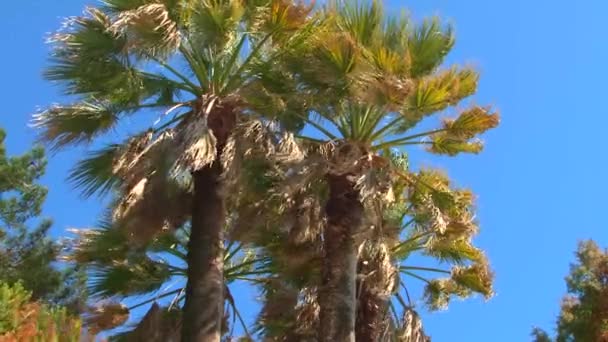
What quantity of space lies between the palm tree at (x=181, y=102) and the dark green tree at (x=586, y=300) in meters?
10.3

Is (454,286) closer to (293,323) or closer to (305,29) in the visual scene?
(293,323)

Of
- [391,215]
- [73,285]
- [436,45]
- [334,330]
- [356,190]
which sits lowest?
[334,330]

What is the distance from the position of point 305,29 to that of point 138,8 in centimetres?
208

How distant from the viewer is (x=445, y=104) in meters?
11.4

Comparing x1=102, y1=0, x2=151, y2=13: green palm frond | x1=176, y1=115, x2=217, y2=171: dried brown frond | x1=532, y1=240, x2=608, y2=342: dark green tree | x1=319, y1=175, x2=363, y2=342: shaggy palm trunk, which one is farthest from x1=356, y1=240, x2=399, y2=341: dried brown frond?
x1=532, y1=240, x2=608, y2=342: dark green tree

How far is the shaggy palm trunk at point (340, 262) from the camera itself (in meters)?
10.8

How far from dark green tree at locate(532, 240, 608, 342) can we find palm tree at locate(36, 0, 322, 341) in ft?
34.0

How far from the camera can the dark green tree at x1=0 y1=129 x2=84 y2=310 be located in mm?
20609

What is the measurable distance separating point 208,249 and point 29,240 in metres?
12.6

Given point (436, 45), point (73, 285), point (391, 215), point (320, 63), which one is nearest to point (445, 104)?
point (436, 45)

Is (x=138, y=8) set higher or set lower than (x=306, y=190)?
higher

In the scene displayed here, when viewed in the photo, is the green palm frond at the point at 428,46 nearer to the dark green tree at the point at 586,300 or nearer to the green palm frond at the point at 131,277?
the green palm frond at the point at 131,277

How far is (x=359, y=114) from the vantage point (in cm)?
1180

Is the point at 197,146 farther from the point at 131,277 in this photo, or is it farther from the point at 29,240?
the point at 29,240
